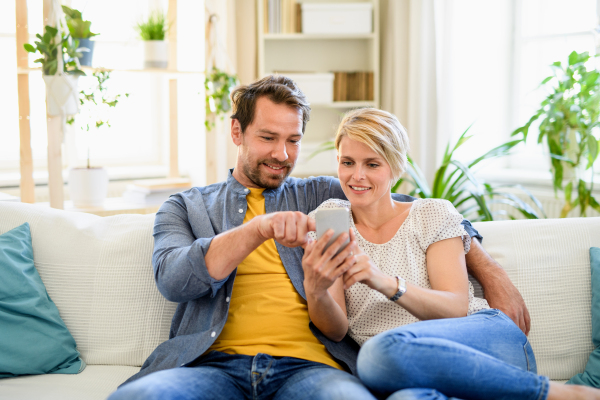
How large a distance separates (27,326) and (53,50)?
1443 millimetres

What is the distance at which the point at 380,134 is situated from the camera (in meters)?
1.49

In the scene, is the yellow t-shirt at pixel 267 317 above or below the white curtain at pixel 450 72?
below

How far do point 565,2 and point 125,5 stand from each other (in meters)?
2.91

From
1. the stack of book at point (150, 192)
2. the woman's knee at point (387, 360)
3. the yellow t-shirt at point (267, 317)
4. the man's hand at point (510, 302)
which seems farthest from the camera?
the stack of book at point (150, 192)

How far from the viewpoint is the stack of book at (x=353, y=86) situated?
12.8 ft

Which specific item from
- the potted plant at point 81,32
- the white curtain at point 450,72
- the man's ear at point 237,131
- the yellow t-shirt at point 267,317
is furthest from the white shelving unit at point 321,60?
the yellow t-shirt at point 267,317

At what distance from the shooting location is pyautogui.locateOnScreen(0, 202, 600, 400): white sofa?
5.23 ft

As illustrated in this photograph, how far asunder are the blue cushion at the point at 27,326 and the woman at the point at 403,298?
2.28ft

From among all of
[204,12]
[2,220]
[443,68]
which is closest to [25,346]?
[2,220]

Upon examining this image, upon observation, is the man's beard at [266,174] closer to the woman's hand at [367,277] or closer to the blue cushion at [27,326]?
the woman's hand at [367,277]

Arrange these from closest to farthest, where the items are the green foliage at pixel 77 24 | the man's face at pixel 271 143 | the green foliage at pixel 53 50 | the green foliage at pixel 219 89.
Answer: the man's face at pixel 271 143 → the green foliage at pixel 53 50 → the green foliage at pixel 77 24 → the green foliage at pixel 219 89

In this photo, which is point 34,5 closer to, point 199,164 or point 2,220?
point 199,164

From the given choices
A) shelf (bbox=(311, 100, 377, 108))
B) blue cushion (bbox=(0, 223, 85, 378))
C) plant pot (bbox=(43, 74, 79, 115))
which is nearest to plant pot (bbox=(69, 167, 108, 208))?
plant pot (bbox=(43, 74, 79, 115))

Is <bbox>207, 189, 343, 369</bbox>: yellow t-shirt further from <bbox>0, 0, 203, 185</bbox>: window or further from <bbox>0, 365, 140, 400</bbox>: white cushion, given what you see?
<bbox>0, 0, 203, 185</bbox>: window
